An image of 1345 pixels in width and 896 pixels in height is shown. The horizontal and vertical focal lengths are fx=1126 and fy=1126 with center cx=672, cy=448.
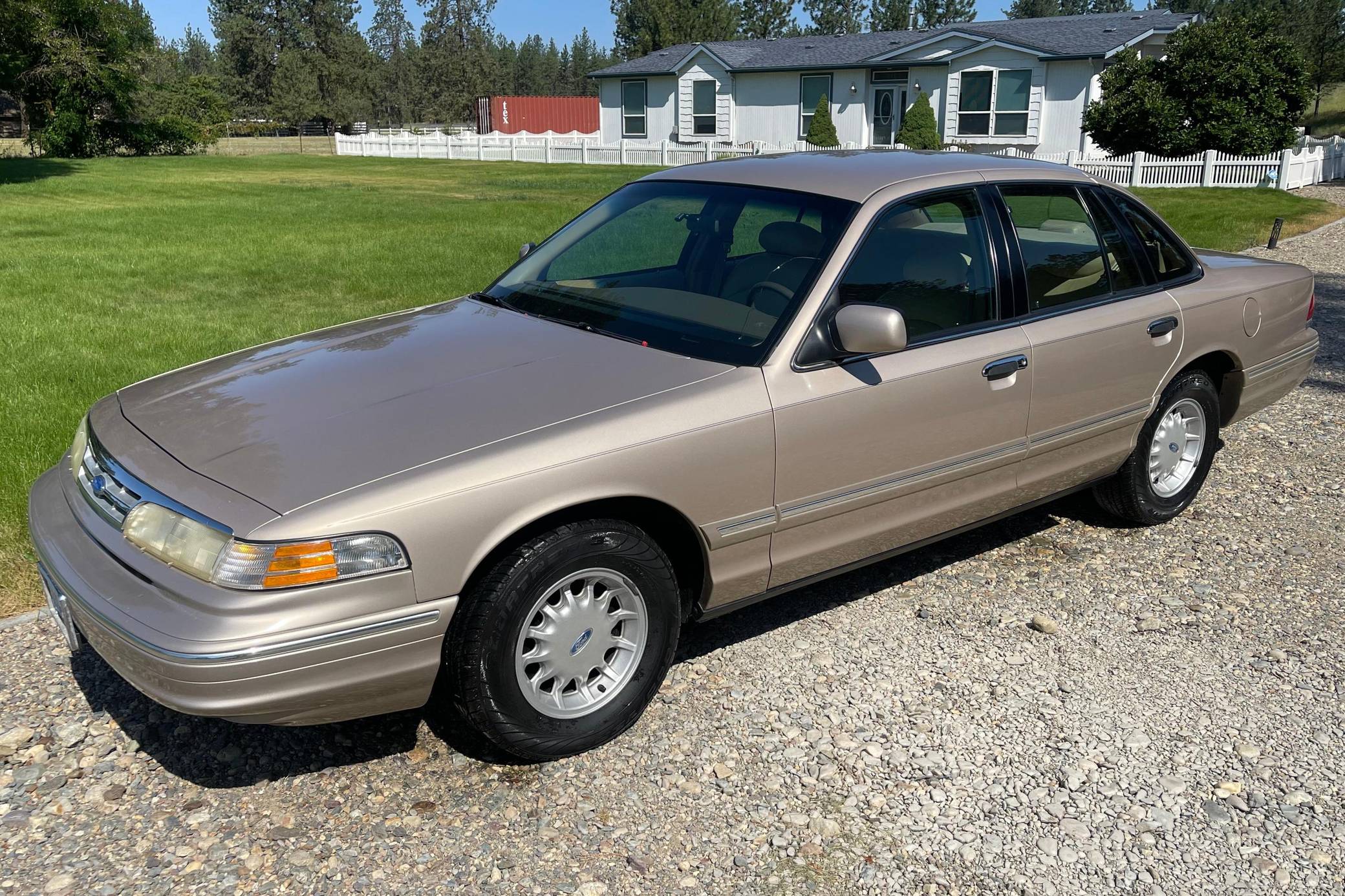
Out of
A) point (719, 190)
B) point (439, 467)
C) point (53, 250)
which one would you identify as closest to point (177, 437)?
point (439, 467)

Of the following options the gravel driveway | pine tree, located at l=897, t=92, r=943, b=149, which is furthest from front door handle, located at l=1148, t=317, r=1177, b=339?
pine tree, located at l=897, t=92, r=943, b=149

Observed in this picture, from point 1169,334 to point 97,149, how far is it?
1482 inches

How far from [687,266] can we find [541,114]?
5133 cm

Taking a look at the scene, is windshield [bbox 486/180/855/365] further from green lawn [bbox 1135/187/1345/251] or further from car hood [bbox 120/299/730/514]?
green lawn [bbox 1135/187/1345/251]

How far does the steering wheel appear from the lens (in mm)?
3812

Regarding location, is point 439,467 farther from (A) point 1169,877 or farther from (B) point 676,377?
(A) point 1169,877

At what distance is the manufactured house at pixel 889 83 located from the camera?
30.1 metres

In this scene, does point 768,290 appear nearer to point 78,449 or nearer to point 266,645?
point 266,645

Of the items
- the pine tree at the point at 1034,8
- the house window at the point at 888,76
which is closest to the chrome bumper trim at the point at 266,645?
the house window at the point at 888,76

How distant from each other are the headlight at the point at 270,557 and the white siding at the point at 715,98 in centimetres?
3629

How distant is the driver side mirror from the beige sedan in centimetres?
1

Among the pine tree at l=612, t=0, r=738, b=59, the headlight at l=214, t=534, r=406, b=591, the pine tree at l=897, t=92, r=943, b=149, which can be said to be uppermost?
the pine tree at l=612, t=0, r=738, b=59

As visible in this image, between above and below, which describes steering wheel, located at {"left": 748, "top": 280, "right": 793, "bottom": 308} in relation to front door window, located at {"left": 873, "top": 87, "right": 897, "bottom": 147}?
below

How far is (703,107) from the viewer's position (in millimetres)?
38375
